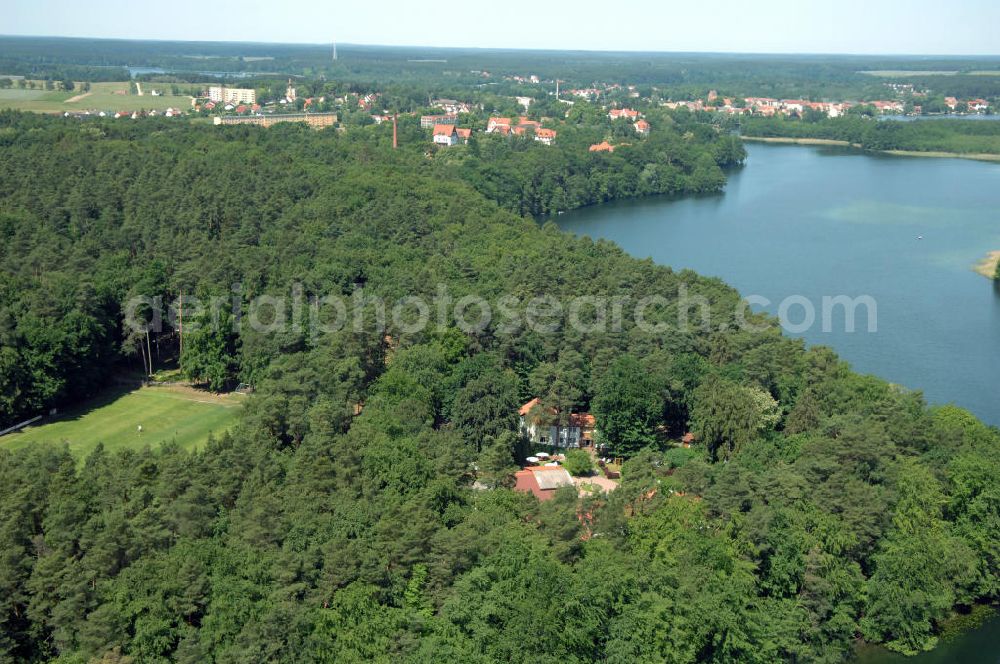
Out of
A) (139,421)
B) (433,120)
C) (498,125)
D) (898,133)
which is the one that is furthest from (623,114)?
(139,421)

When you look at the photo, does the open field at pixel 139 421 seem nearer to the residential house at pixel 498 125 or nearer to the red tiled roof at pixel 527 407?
the red tiled roof at pixel 527 407

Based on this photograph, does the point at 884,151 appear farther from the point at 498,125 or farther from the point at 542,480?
the point at 542,480

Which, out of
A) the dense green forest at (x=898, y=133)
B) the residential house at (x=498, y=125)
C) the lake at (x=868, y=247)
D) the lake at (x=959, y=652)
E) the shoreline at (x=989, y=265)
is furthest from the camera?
the dense green forest at (x=898, y=133)

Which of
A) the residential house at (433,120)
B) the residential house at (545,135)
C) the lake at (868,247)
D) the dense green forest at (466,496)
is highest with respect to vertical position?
the residential house at (433,120)

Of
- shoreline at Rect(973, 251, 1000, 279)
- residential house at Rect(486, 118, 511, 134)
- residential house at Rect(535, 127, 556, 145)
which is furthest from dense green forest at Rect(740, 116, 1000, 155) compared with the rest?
shoreline at Rect(973, 251, 1000, 279)

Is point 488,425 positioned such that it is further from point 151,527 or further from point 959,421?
point 959,421

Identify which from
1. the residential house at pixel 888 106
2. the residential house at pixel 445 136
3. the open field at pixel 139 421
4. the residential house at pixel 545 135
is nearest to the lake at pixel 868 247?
the residential house at pixel 545 135
